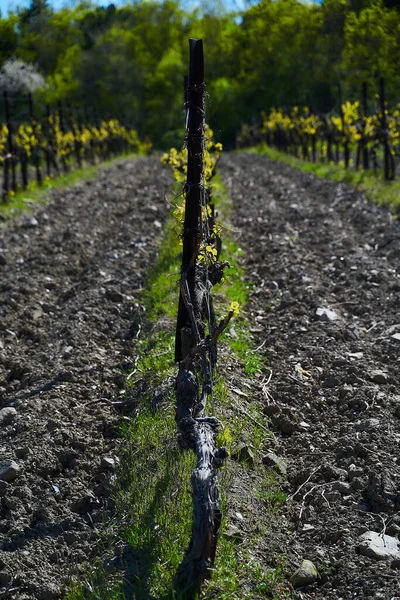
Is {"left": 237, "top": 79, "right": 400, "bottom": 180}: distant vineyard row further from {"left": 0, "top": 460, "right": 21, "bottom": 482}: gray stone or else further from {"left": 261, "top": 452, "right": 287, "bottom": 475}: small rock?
{"left": 0, "top": 460, "right": 21, "bottom": 482}: gray stone

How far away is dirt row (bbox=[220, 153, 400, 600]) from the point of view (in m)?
3.95

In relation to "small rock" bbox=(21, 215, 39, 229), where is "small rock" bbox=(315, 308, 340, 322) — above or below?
above

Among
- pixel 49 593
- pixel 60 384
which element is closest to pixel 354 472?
pixel 49 593

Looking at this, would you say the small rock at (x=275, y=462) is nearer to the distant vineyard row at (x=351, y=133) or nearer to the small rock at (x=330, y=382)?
the small rock at (x=330, y=382)

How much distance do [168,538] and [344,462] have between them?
1.42 metres

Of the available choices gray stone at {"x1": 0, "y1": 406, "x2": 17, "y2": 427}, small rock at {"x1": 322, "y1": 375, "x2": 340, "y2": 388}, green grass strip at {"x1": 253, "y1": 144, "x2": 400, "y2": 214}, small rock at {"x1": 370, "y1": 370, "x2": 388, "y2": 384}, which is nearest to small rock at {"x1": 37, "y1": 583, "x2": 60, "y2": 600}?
gray stone at {"x1": 0, "y1": 406, "x2": 17, "y2": 427}

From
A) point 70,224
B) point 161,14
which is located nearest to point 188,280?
point 70,224

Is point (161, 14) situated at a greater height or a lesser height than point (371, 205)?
greater

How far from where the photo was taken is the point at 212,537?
11.4 feet

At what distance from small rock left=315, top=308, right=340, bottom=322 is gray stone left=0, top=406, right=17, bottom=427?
3.14 metres

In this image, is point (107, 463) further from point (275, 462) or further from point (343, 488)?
point (343, 488)

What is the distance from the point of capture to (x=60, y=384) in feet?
19.8

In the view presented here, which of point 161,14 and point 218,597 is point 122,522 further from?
point 161,14

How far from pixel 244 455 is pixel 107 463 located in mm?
900
